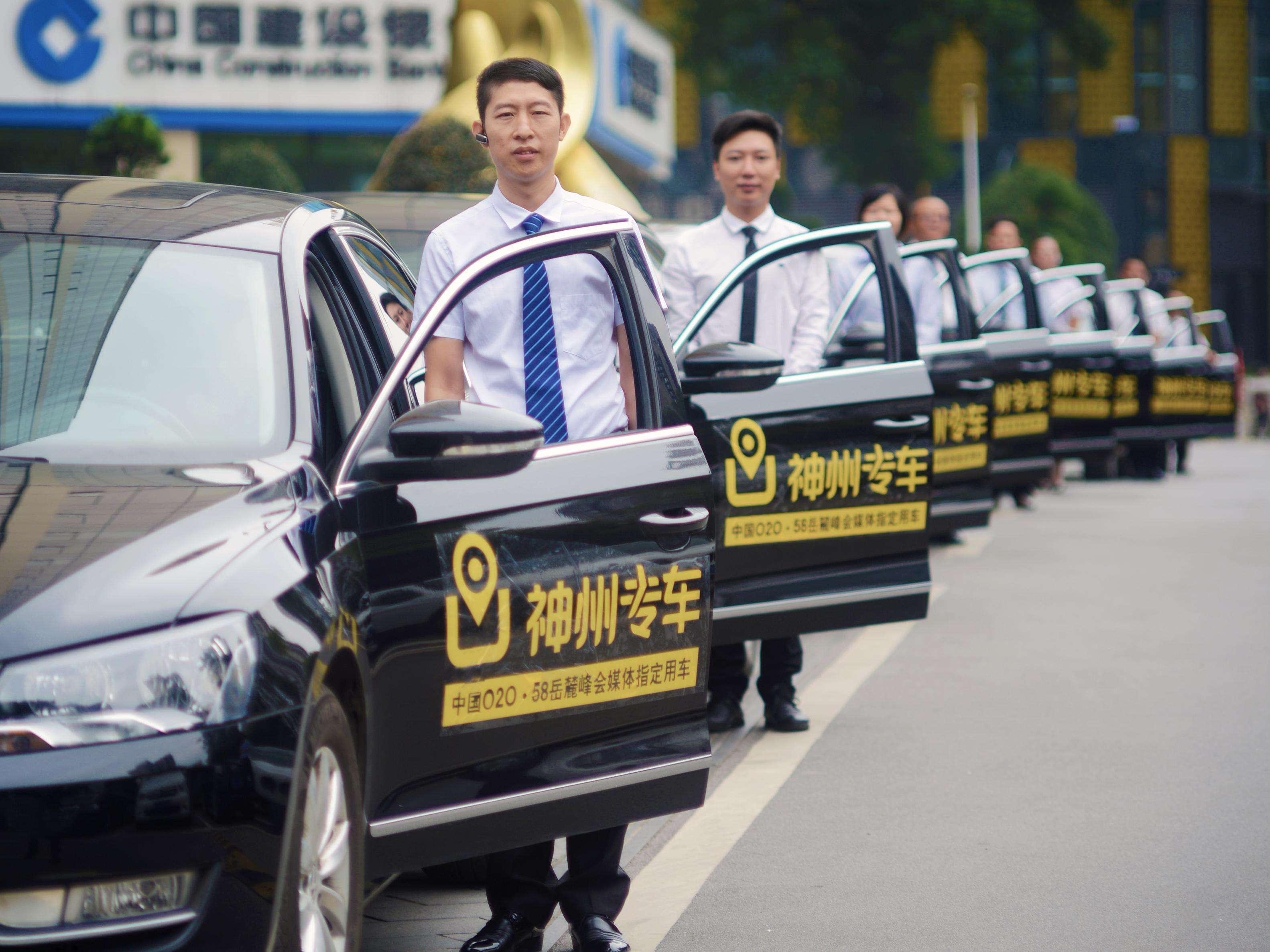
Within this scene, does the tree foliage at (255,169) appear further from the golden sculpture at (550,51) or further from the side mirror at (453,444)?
the side mirror at (453,444)

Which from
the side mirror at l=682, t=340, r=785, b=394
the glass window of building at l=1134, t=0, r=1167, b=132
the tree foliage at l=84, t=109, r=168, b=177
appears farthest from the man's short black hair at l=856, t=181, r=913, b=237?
the glass window of building at l=1134, t=0, r=1167, b=132

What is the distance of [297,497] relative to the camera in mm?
3227

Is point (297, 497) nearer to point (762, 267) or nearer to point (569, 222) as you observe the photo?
point (569, 222)

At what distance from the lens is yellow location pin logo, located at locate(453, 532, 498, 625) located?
3467 millimetres

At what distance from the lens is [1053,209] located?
41.9 meters

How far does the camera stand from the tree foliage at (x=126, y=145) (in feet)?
60.7

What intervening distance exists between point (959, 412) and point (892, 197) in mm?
1224

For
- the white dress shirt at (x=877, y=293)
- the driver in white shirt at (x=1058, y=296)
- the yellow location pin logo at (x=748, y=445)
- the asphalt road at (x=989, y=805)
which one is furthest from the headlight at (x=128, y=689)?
the driver in white shirt at (x=1058, y=296)

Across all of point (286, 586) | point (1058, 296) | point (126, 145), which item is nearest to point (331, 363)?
point (286, 586)

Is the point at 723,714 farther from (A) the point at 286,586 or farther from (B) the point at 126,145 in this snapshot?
(B) the point at 126,145

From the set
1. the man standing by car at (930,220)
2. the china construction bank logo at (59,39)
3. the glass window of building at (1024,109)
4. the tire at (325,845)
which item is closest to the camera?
the tire at (325,845)

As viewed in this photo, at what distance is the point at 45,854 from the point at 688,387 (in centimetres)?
301

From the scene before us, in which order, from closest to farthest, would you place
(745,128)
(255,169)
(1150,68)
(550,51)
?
(745,128), (255,169), (550,51), (1150,68)

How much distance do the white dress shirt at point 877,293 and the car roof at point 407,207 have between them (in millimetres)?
1791
